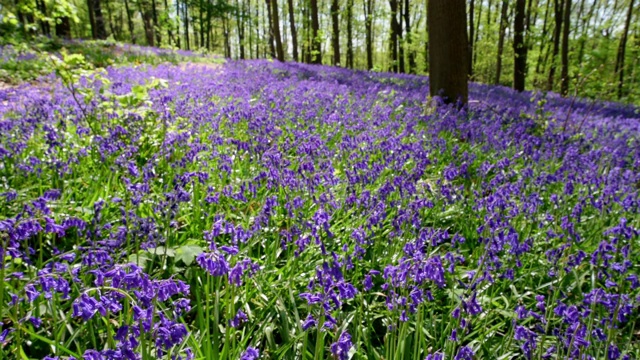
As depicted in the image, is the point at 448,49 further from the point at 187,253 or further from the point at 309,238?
the point at 187,253

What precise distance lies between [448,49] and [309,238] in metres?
6.34

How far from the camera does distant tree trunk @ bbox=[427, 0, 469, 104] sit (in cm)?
768

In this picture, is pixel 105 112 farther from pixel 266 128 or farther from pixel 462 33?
pixel 462 33

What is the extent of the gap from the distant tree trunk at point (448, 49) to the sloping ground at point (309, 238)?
1548 mm

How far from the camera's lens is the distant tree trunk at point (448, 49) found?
7.68 metres

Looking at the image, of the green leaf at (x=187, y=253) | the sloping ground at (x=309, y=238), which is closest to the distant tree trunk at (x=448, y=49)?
the sloping ground at (x=309, y=238)

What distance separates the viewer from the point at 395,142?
4.77 metres

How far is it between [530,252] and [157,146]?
3858 mm

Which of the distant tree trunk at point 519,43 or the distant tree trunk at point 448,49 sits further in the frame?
the distant tree trunk at point 519,43

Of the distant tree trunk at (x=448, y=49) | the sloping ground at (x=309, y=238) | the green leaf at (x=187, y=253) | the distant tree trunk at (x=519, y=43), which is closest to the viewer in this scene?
the sloping ground at (x=309, y=238)

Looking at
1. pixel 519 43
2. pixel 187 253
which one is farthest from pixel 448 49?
pixel 519 43

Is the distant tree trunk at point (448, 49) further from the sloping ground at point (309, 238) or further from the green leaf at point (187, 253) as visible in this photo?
the green leaf at point (187, 253)

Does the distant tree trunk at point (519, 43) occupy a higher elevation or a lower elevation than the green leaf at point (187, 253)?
higher

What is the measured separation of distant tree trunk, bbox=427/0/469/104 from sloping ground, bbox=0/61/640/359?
155 centimetres
